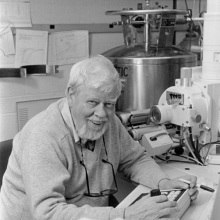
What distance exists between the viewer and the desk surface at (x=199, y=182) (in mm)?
1294

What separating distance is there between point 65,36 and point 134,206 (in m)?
1.89

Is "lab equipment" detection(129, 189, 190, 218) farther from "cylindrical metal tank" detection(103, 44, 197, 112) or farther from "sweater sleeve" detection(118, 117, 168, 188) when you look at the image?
"cylindrical metal tank" detection(103, 44, 197, 112)

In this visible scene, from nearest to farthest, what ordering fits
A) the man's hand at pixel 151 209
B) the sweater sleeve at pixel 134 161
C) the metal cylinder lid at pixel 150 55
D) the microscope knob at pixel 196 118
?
the man's hand at pixel 151 209, the sweater sleeve at pixel 134 161, the microscope knob at pixel 196 118, the metal cylinder lid at pixel 150 55

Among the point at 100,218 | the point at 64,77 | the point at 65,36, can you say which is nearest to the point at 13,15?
the point at 65,36

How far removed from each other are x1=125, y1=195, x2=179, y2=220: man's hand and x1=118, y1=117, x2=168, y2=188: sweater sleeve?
14.1 inches

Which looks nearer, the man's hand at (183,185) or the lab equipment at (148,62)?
the man's hand at (183,185)

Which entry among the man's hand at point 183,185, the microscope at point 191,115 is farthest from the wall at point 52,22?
the man's hand at point 183,185

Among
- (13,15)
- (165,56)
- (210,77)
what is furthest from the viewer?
(13,15)

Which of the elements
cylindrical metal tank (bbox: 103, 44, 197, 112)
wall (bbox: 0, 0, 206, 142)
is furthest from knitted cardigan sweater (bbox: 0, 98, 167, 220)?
wall (bbox: 0, 0, 206, 142)

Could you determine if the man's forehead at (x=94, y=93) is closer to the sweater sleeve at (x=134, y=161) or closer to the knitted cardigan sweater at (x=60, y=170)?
the knitted cardigan sweater at (x=60, y=170)

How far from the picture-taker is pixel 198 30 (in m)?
3.20

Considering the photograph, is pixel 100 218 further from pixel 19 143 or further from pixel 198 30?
pixel 198 30

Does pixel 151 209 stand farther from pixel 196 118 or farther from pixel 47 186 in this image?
pixel 196 118

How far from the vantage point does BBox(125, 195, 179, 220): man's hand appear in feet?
3.78
